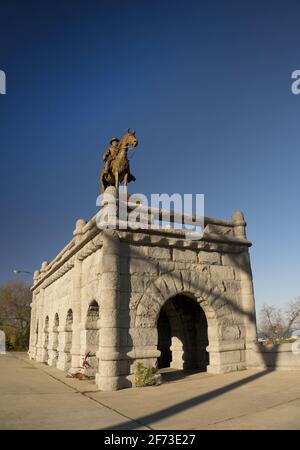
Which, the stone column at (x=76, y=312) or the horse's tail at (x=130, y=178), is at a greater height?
the horse's tail at (x=130, y=178)

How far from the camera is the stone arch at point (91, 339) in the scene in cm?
1040

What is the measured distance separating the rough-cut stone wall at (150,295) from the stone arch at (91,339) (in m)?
0.03

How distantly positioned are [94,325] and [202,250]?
3694 mm

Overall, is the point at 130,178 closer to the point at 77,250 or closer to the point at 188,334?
the point at 77,250

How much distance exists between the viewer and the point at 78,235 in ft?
41.4

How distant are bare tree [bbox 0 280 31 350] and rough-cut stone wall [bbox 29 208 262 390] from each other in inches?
1196

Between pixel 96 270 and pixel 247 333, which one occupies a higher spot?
pixel 96 270

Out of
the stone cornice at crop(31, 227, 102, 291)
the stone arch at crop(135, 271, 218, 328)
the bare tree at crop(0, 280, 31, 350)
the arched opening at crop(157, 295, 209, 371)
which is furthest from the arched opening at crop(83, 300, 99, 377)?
the bare tree at crop(0, 280, 31, 350)

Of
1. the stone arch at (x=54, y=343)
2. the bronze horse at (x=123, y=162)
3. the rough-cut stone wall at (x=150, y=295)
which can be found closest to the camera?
the rough-cut stone wall at (x=150, y=295)

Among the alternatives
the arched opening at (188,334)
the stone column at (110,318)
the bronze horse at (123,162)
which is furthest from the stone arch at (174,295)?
the bronze horse at (123,162)

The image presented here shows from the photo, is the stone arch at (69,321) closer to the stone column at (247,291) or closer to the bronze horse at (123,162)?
the bronze horse at (123,162)

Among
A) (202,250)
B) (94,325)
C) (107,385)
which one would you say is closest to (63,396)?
(107,385)

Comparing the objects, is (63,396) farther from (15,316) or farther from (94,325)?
(15,316)

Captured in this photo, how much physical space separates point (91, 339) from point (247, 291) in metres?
4.68
